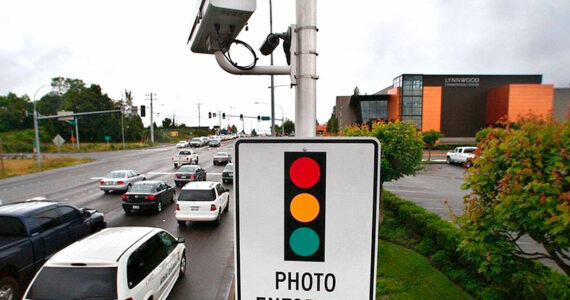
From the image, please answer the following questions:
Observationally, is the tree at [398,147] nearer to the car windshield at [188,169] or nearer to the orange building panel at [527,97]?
the car windshield at [188,169]

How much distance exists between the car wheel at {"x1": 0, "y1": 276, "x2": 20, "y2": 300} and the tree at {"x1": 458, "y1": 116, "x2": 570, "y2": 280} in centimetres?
819

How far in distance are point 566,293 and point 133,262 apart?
679 centimetres

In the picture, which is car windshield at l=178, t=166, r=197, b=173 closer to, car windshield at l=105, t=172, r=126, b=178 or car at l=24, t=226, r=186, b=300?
car windshield at l=105, t=172, r=126, b=178

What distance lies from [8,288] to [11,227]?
139 centimetres

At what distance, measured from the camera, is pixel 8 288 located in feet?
19.2

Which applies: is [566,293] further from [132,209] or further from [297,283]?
[132,209]

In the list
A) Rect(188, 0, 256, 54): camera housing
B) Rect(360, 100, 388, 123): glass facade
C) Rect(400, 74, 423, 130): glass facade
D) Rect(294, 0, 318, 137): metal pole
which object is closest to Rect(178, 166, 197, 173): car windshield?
Rect(188, 0, 256, 54): camera housing

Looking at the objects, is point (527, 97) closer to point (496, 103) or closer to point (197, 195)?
point (496, 103)

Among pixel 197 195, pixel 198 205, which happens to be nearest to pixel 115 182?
pixel 197 195

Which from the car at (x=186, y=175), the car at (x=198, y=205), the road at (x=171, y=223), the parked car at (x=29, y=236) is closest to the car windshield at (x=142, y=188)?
the road at (x=171, y=223)

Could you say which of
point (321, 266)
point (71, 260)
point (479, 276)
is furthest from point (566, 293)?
point (71, 260)

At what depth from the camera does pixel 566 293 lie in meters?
4.44

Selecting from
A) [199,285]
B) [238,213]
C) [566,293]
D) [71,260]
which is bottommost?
[199,285]

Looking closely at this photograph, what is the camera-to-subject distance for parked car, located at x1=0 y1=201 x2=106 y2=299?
5941 mm
